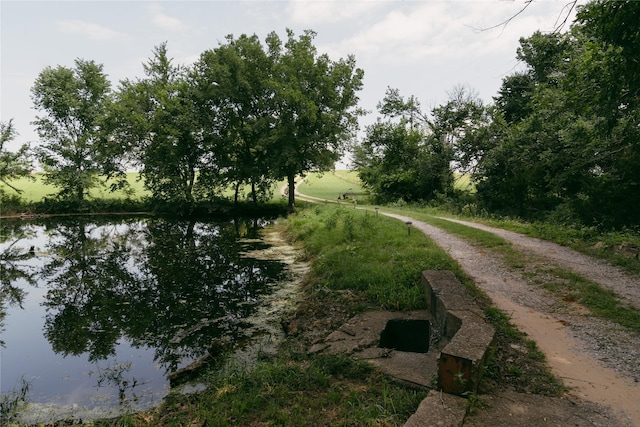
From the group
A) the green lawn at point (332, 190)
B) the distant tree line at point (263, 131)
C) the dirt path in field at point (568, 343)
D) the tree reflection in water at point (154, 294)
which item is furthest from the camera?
the green lawn at point (332, 190)

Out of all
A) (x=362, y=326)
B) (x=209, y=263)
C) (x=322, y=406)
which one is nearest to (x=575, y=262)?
(x=362, y=326)

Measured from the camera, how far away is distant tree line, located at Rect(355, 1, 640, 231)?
26.7 feet

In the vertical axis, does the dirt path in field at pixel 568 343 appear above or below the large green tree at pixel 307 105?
below

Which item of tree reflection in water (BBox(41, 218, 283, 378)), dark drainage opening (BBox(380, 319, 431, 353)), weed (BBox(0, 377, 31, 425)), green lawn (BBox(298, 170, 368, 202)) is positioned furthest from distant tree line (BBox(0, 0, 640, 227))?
weed (BBox(0, 377, 31, 425))

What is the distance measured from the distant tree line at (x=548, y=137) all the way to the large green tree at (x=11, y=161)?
3272 cm

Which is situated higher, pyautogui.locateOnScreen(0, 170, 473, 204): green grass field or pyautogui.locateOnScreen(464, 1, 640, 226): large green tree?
pyautogui.locateOnScreen(464, 1, 640, 226): large green tree

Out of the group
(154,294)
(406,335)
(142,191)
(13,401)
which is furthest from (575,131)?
(142,191)

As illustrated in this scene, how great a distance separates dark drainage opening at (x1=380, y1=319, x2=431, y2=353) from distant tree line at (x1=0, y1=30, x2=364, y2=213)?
23.5 m

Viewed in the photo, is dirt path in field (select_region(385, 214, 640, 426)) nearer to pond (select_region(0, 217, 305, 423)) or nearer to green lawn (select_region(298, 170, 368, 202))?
pond (select_region(0, 217, 305, 423))

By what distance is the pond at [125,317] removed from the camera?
636 centimetres

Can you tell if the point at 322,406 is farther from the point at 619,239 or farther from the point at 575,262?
the point at 619,239

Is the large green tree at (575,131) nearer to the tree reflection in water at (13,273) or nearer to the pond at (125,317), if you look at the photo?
the pond at (125,317)

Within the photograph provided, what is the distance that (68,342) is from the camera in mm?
8133

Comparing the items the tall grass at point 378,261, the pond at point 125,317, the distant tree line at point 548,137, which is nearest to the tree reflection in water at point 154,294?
the pond at point 125,317
